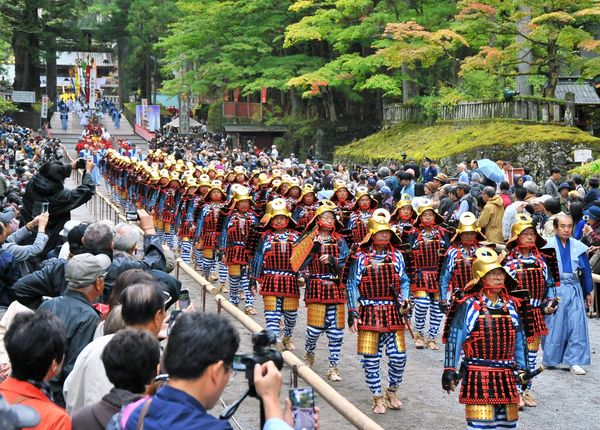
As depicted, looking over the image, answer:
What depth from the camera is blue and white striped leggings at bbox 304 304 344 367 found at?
1154 centimetres

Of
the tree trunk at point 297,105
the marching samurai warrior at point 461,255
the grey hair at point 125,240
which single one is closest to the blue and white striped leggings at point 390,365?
the marching samurai warrior at point 461,255

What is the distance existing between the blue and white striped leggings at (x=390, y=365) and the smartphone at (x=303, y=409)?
597 centimetres

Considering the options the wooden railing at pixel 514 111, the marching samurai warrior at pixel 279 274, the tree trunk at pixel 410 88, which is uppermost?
the tree trunk at pixel 410 88

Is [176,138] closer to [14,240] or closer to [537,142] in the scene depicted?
[537,142]

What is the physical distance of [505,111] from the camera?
29.0 meters

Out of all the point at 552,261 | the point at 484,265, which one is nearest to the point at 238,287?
the point at 552,261

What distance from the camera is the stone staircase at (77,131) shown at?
66438 millimetres

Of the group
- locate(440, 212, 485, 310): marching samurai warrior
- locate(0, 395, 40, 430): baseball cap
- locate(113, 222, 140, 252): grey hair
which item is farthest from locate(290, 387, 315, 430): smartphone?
locate(440, 212, 485, 310): marching samurai warrior

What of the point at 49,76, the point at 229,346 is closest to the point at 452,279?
the point at 229,346

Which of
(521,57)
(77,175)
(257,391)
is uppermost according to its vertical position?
(521,57)

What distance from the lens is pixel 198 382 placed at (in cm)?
410

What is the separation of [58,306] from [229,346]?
7.73 feet

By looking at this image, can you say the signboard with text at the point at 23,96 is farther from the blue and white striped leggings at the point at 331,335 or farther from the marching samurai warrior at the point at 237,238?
the blue and white striped leggings at the point at 331,335

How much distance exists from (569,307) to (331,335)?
2.70 m
